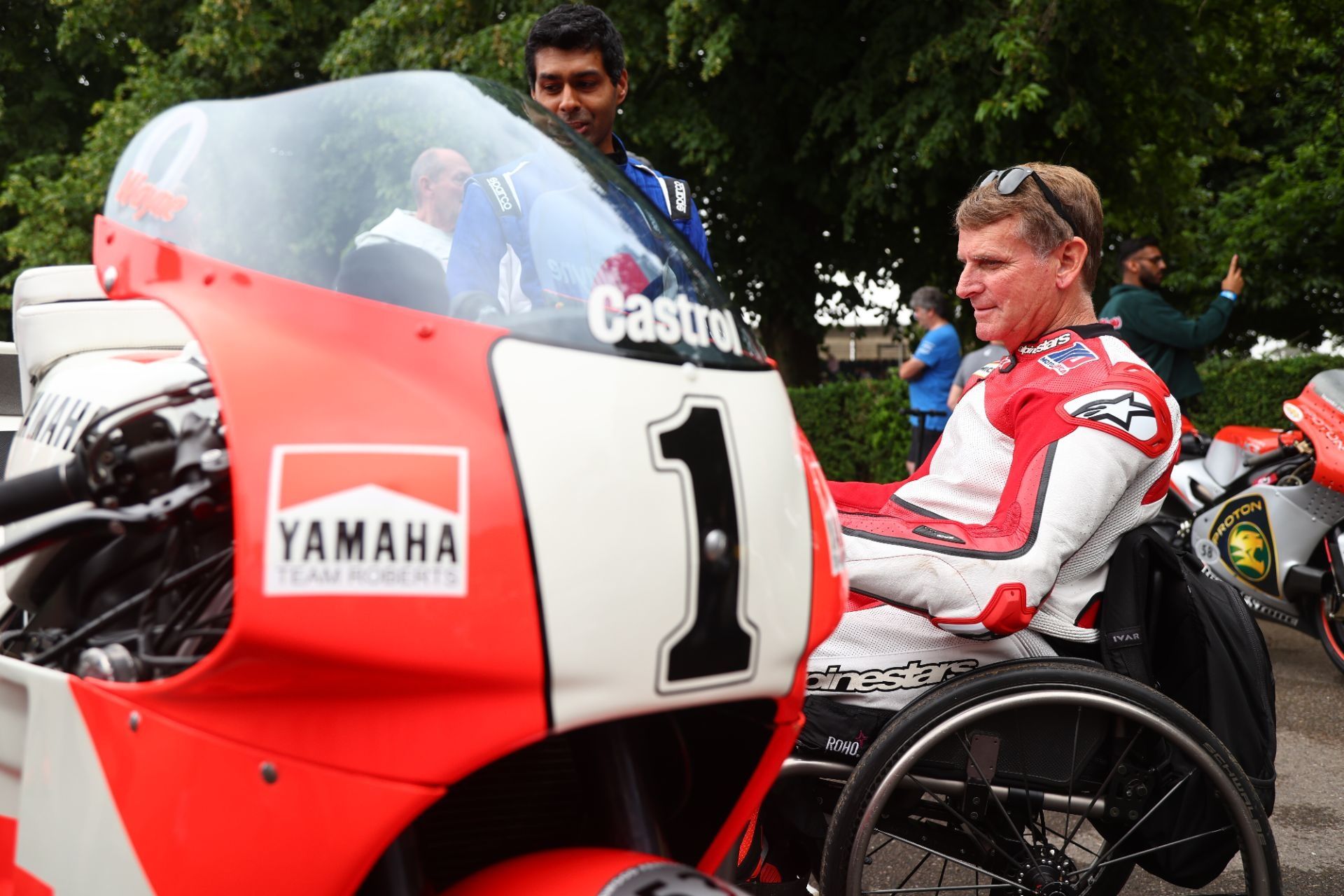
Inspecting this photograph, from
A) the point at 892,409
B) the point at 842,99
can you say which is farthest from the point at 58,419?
the point at 842,99

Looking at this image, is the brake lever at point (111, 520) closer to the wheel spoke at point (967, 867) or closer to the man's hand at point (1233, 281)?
the wheel spoke at point (967, 867)

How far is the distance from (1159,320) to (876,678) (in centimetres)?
494

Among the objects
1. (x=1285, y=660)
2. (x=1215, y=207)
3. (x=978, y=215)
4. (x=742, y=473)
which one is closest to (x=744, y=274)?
(x=1215, y=207)

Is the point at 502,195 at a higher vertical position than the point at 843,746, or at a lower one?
higher

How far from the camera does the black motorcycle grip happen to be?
1.30m

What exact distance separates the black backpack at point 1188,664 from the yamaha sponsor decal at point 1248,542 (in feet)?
10.1

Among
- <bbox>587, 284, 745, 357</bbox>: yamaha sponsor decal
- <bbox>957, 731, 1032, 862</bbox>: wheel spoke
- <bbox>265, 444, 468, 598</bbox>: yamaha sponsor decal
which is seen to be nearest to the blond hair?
<bbox>957, 731, 1032, 862</bbox>: wheel spoke

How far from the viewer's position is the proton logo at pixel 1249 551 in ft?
16.9

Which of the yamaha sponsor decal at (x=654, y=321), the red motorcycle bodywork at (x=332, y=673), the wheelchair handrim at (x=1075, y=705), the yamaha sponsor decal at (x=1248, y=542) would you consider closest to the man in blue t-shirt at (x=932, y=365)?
the yamaha sponsor decal at (x=1248, y=542)

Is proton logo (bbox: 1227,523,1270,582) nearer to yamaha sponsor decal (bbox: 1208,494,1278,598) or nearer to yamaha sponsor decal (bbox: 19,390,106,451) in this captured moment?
yamaha sponsor decal (bbox: 1208,494,1278,598)

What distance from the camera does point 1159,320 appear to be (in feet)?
21.6

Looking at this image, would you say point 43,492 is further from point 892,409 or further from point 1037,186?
point 892,409

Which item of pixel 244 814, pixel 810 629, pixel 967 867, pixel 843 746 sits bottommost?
pixel 967 867

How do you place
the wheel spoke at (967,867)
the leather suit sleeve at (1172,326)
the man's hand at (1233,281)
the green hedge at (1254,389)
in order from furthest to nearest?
the green hedge at (1254,389) < the man's hand at (1233,281) < the leather suit sleeve at (1172,326) < the wheel spoke at (967,867)
